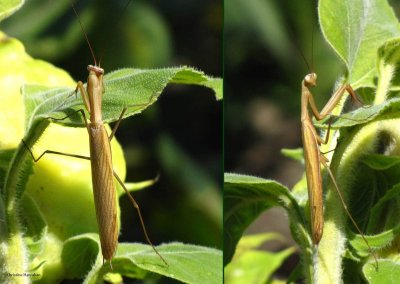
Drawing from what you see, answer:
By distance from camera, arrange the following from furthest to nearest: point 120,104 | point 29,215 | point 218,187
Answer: point 218,187 → point 29,215 → point 120,104

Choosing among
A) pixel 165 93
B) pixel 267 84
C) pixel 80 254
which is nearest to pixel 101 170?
pixel 80 254

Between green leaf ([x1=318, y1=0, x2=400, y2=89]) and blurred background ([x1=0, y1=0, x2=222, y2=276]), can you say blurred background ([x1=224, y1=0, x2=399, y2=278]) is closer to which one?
blurred background ([x1=0, y1=0, x2=222, y2=276])

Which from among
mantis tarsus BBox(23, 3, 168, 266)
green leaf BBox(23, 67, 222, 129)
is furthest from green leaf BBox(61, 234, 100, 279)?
green leaf BBox(23, 67, 222, 129)

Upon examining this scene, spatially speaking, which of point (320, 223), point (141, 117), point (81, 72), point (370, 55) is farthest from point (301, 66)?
point (320, 223)

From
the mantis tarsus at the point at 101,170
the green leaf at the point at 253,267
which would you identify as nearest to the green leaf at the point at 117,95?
→ the mantis tarsus at the point at 101,170

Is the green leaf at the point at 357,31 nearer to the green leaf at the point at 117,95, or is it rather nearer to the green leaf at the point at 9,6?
the green leaf at the point at 117,95

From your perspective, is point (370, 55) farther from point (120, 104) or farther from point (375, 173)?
point (120, 104)
